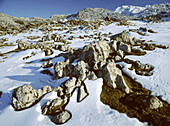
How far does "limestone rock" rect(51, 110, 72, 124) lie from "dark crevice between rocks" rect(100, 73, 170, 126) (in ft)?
9.00

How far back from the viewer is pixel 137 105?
590 centimetres

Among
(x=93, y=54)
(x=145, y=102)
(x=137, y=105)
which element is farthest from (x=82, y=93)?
(x=93, y=54)

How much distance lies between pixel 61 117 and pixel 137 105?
5.24 m

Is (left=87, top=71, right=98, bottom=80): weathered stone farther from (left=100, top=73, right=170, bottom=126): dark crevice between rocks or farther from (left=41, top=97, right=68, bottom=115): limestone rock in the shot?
(left=41, top=97, right=68, bottom=115): limestone rock

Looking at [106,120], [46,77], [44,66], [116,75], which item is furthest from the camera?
[44,66]

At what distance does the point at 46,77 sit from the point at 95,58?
6.25m

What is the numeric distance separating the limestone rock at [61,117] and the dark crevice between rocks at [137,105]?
2.74 meters

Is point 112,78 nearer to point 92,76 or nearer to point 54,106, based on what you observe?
point 92,76

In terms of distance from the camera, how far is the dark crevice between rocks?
16.4ft

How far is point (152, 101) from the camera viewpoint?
575 cm

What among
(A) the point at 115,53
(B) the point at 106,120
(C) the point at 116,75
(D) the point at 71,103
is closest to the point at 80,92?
(D) the point at 71,103

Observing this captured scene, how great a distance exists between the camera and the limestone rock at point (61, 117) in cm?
530

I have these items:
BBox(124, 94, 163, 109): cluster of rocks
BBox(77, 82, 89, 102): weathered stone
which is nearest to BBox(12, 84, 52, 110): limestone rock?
BBox(77, 82, 89, 102): weathered stone

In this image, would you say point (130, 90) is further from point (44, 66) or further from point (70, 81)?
point (44, 66)
